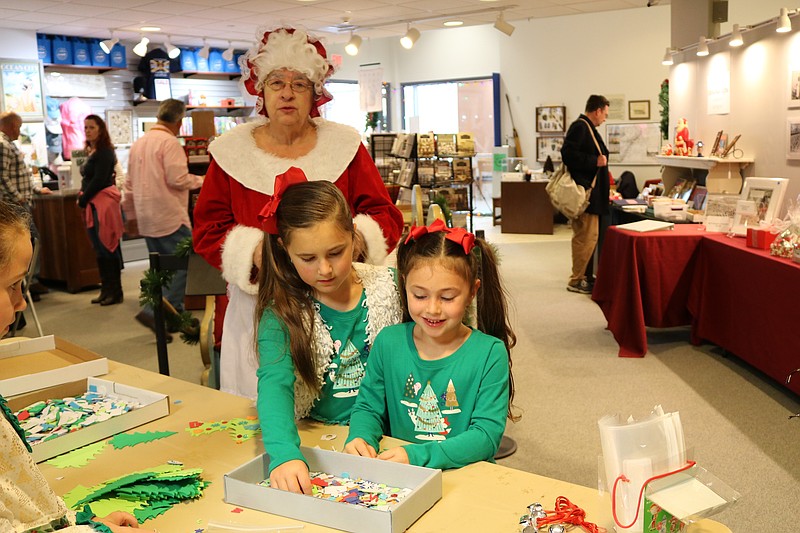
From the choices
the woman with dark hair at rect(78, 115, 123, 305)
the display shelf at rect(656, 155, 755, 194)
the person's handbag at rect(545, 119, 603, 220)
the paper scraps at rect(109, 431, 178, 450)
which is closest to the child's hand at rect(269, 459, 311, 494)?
the paper scraps at rect(109, 431, 178, 450)

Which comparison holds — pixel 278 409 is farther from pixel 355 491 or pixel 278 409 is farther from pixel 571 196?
pixel 571 196

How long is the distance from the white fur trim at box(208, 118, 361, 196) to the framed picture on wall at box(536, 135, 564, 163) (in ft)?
35.3

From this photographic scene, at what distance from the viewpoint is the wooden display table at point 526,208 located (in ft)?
35.7

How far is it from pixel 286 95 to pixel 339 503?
135 cm

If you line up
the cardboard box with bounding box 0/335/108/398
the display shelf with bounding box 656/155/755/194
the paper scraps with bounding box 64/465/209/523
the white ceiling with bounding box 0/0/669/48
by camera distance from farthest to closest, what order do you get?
the white ceiling with bounding box 0/0/669/48 → the display shelf with bounding box 656/155/755/194 → the cardboard box with bounding box 0/335/108/398 → the paper scraps with bounding box 64/465/209/523

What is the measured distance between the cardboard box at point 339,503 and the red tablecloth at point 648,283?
3.80 m

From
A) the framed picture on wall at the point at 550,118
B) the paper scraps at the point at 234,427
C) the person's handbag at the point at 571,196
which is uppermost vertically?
the framed picture on wall at the point at 550,118

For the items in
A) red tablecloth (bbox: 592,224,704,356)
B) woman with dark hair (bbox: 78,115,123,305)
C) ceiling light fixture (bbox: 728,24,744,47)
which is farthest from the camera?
woman with dark hair (bbox: 78,115,123,305)

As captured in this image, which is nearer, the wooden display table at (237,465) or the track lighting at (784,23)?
the wooden display table at (237,465)

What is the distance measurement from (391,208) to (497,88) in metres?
11.5

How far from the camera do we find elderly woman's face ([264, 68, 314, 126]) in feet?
7.32

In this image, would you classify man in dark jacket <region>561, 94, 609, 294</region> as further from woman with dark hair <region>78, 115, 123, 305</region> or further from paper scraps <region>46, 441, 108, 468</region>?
paper scraps <region>46, 441, 108, 468</region>

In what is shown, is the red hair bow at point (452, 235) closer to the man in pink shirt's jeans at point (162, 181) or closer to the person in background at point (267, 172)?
the person in background at point (267, 172)

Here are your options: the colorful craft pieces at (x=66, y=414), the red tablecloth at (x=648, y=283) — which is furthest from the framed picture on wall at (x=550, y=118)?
the colorful craft pieces at (x=66, y=414)
